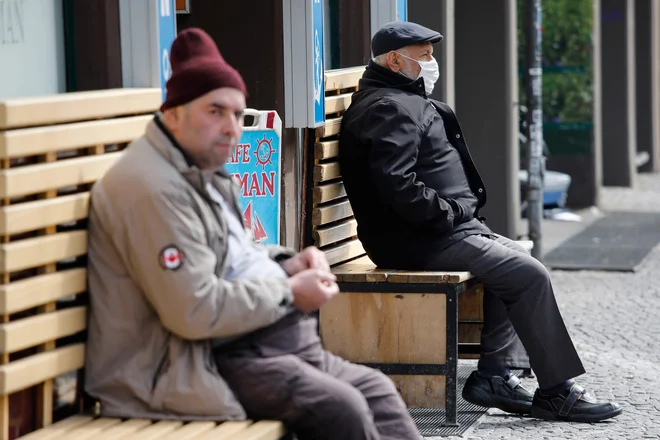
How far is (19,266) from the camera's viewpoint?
11.4ft

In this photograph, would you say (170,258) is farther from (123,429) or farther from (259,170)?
(259,170)

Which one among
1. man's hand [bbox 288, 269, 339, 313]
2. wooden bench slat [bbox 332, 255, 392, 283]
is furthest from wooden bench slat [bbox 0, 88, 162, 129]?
wooden bench slat [bbox 332, 255, 392, 283]

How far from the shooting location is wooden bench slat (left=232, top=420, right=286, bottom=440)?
3528 millimetres

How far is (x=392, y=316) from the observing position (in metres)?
5.75

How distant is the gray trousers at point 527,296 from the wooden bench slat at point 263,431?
2.21 meters

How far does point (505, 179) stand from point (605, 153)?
746cm

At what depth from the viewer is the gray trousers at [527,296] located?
573 cm

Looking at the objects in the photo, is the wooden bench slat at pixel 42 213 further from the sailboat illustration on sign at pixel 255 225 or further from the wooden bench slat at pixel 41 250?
the sailboat illustration on sign at pixel 255 225

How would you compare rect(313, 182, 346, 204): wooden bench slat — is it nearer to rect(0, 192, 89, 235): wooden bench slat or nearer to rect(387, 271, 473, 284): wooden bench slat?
rect(387, 271, 473, 284): wooden bench slat

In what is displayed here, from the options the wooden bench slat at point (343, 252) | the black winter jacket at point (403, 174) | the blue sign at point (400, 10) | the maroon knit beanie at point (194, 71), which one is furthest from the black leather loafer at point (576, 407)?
the blue sign at point (400, 10)

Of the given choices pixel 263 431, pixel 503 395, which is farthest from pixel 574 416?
pixel 263 431

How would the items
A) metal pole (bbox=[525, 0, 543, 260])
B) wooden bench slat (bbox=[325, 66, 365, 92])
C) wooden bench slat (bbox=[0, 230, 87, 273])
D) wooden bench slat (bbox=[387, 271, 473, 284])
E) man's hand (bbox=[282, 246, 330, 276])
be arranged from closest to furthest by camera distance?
wooden bench slat (bbox=[0, 230, 87, 273]) → man's hand (bbox=[282, 246, 330, 276]) → wooden bench slat (bbox=[387, 271, 473, 284]) → wooden bench slat (bbox=[325, 66, 365, 92]) → metal pole (bbox=[525, 0, 543, 260])

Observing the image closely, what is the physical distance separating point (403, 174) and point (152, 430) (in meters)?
2.30

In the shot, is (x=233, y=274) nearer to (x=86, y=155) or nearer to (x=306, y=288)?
(x=306, y=288)
